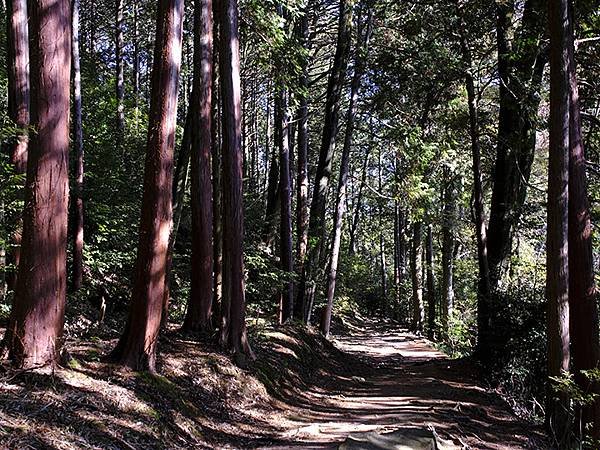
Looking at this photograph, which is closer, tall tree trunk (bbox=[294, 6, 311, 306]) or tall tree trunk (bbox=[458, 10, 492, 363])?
tall tree trunk (bbox=[458, 10, 492, 363])

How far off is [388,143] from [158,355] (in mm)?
13221

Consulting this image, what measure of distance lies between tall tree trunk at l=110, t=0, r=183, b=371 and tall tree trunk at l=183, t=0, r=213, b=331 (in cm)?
261

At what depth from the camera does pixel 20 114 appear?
1014cm

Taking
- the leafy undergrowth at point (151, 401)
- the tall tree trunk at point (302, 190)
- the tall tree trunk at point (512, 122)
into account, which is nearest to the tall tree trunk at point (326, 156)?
the tall tree trunk at point (302, 190)

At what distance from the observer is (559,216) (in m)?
8.34

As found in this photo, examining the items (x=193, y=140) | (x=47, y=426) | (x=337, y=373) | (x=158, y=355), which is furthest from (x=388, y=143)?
(x=47, y=426)

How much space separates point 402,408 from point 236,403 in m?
3.09

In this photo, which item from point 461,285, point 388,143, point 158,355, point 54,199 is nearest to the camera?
point 54,199

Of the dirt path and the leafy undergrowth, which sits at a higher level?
the leafy undergrowth

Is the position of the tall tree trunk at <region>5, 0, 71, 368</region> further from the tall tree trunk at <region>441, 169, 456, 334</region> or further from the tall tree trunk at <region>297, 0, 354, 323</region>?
the tall tree trunk at <region>441, 169, 456, 334</region>

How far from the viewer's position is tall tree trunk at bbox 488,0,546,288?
1196 cm

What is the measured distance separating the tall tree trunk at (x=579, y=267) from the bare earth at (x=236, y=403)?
1526 millimetres

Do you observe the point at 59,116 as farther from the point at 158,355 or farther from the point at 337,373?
the point at 337,373

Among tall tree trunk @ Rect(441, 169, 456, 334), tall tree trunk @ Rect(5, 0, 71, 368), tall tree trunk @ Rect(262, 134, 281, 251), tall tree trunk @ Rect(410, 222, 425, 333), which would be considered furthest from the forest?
tall tree trunk @ Rect(410, 222, 425, 333)
